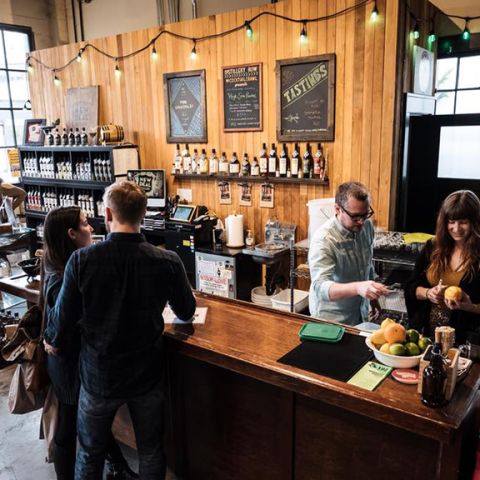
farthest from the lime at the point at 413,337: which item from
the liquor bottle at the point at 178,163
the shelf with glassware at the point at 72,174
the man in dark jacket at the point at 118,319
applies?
the shelf with glassware at the point at 72,174

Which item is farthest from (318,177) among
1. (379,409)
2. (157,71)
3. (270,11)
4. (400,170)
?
(379,409)

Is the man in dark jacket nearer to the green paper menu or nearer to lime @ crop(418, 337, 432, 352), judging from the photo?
the green paper menu

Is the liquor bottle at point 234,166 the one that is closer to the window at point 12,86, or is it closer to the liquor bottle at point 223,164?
the liquor bottle at point 223,164

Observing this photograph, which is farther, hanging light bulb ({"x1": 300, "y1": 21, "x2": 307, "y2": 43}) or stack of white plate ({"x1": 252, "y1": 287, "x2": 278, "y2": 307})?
stack of white plate ({"x1": 252, "y1": 287, "x2": 278, "y2": 307})

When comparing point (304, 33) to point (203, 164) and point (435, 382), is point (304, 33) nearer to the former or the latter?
point (203, 164)

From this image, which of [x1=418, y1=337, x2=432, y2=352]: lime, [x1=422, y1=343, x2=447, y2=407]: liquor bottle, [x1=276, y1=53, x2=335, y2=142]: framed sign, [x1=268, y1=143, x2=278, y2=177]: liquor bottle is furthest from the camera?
[x1=268, y1=143, x2=278, y2=177]: liquor bottle

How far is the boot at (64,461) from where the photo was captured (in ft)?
7.80

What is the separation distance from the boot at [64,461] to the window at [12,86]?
21.6 feet

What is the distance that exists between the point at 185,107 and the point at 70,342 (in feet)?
12.9

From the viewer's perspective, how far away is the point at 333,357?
2.02 metres

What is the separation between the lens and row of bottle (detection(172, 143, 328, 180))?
4680mm

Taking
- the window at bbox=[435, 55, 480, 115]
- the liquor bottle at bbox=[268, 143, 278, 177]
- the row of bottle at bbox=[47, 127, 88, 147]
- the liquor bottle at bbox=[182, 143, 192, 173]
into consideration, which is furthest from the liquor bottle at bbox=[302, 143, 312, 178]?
the row of bottle at bbox=[47, 127, 88, 147]

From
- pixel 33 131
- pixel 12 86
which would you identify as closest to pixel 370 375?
pixel 33 131

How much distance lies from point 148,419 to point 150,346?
353 millimetres
